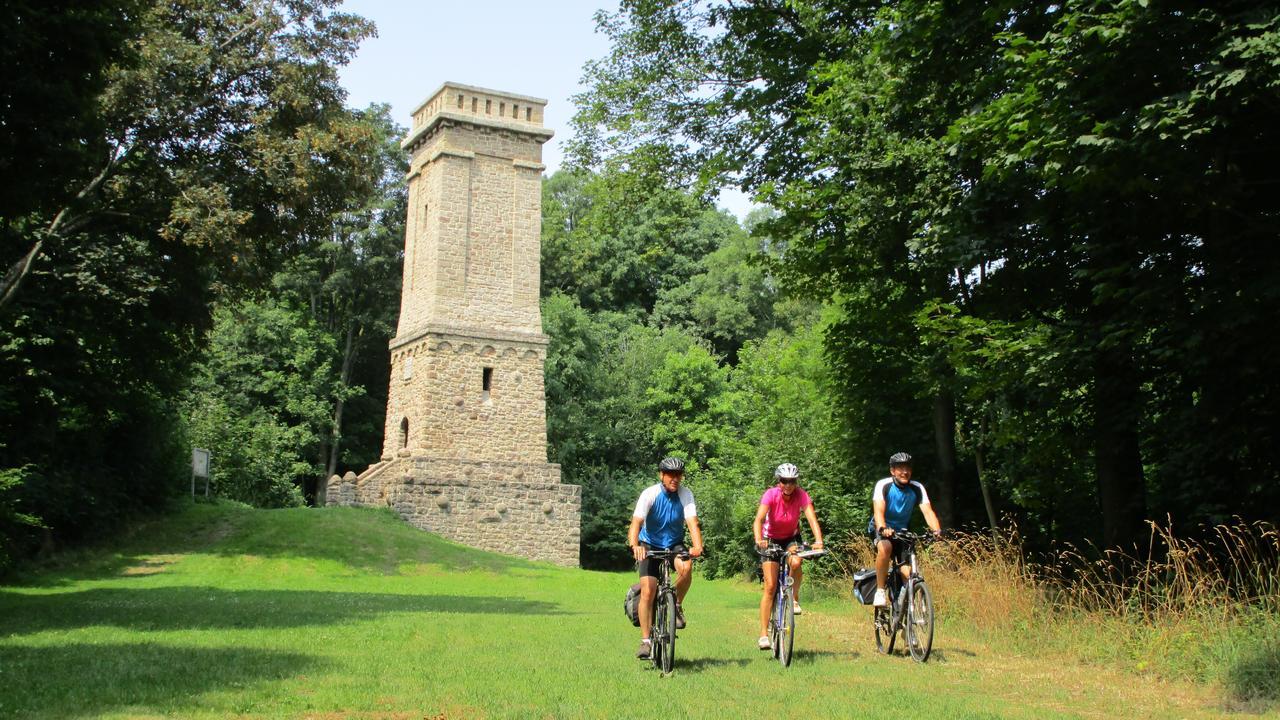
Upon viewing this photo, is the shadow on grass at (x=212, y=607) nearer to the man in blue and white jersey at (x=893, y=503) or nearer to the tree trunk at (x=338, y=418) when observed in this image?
the man in blue and white jersey at (x=893, y=503)

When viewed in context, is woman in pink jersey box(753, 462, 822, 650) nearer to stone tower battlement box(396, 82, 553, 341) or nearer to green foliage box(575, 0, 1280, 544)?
green foliage box(575, 0, 1280, 544)

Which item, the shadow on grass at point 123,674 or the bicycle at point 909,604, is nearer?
the shadow on grass at point 123,674

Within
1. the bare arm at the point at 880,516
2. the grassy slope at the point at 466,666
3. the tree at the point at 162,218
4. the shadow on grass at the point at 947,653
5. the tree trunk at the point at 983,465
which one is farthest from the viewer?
the tree at the point at 162,218

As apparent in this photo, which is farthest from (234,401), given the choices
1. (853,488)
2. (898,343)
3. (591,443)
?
(898,343)

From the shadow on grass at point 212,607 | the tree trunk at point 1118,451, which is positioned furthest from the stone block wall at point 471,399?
the tree trunk at point 1118,451

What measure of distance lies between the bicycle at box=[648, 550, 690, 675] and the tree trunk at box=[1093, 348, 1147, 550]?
5.39 meters

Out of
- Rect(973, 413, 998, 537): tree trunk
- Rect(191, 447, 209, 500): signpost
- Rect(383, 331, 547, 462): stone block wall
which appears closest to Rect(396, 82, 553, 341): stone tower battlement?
Rect(383, 331, 547, 462): stone block wall

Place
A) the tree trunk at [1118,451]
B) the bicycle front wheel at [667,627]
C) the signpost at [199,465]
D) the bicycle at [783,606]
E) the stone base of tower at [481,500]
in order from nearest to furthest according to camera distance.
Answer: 1. the bicycle front wheel at [667,627]
2. the bicycle at [783,606]
3. the tree trunk at [1118,451]
4. the signpost at [199,465]
5. the stone base of tower at [481,500]

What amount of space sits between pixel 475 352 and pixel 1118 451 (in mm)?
23170

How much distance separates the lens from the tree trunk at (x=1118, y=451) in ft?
38.3

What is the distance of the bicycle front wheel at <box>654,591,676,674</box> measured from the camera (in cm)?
837

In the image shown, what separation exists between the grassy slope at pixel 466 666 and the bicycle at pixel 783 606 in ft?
0.53

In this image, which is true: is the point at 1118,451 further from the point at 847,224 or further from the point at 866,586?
the point at 847,224

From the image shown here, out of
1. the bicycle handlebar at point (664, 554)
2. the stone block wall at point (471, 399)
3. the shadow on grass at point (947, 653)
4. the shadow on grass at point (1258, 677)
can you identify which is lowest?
the shadow on grass at point (947, 653)
